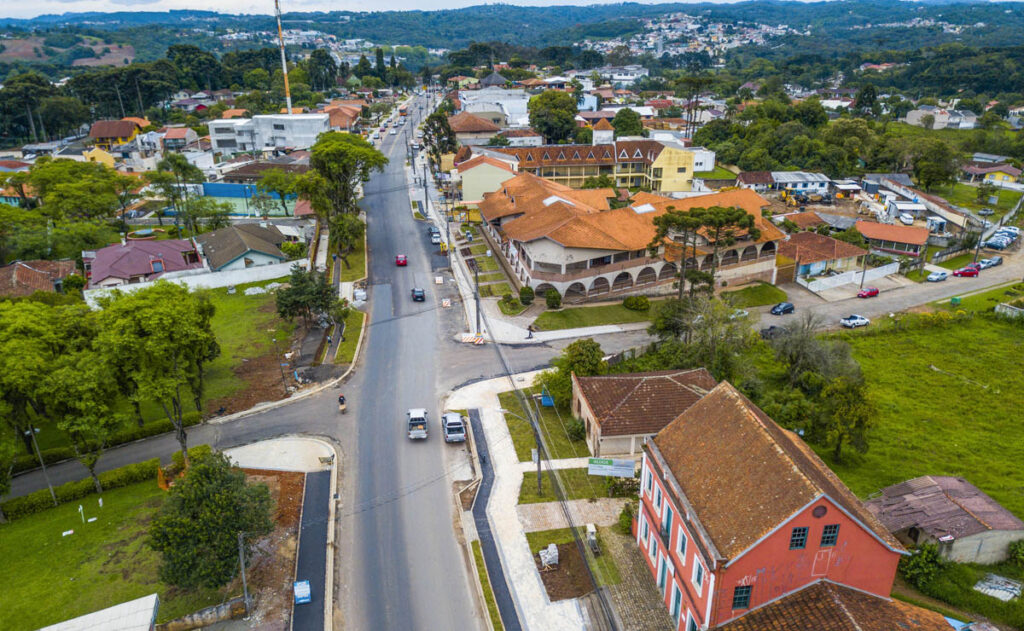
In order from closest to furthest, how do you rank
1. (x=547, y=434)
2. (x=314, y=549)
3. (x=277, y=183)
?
(x=314, y=549), (x=547, y=434), (x=277, y=183)

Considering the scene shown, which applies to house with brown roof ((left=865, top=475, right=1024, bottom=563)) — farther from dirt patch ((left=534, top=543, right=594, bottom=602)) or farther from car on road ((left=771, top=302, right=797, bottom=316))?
car on road ((left=771, top=302, right=797, bottom=316))

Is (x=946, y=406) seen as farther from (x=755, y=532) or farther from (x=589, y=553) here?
(x=755, y=532)

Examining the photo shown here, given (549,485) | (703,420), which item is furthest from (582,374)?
(703,420)

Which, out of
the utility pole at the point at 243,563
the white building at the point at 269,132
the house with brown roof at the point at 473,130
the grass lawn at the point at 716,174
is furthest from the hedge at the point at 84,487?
the white building at the point at 269,132

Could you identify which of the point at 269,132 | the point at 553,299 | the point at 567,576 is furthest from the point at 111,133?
the point at 567,576

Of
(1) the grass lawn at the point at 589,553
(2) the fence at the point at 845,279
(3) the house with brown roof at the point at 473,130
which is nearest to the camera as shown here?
(1) the grass lawn at the point at 589,553

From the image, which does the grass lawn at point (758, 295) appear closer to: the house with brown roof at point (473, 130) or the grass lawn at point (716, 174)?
the grass lawn at point (716, 174)
